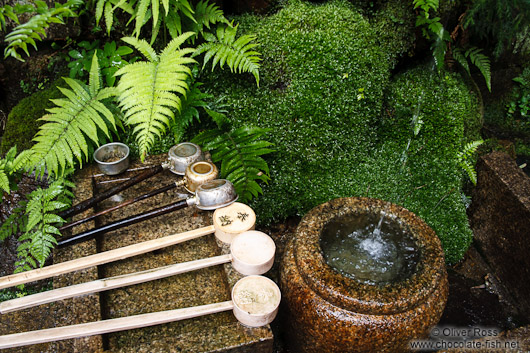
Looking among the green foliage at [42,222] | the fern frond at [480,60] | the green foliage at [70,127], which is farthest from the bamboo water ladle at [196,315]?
the fern frond at [480,60]

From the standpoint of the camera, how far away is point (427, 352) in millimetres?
3242

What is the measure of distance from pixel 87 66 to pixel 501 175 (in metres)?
4.65

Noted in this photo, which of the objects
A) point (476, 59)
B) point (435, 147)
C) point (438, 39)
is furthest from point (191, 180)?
point (476, 59)

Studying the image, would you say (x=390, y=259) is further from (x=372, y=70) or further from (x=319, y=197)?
(x=372, y=70)

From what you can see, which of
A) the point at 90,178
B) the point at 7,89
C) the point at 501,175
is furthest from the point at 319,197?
the point at 7,89

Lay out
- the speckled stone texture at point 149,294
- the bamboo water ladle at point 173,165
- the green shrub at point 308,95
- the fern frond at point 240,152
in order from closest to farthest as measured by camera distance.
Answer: the speckled stone texture at point 149,294
the bamboo water ladle at point 173,165
the fern frond at point 240,152
the green shrub at point 308,95

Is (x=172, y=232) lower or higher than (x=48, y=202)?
lower

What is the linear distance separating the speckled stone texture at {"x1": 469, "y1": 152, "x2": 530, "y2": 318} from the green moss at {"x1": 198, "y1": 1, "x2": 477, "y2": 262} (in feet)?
1.03

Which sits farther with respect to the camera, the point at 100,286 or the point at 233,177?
the point at 233,177

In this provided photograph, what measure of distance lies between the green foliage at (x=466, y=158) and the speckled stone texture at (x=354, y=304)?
62.0 inches

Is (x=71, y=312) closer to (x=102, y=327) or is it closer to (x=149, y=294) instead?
(x=102, y=327)

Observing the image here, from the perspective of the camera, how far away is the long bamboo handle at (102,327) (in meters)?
2.39

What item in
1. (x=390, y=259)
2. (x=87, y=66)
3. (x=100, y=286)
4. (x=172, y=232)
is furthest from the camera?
(x=87, y=66)

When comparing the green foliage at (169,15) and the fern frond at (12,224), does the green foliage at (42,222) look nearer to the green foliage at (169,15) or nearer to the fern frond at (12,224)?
the fern frond at (12,224)
